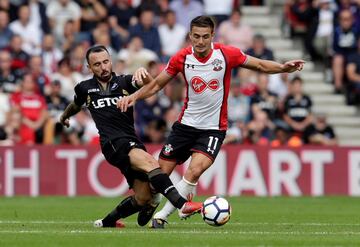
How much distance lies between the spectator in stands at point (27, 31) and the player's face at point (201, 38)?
38.6 ft

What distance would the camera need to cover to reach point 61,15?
25453 millimetres

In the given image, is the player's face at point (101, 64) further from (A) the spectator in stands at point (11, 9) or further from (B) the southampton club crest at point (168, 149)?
(A) the spectator in stands at point (11, 9)

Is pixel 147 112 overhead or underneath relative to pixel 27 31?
underneath

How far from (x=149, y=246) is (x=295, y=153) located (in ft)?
38.0

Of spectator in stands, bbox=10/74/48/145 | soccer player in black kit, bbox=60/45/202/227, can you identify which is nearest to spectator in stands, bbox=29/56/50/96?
spectator in stands, bbox=10/74/48/145

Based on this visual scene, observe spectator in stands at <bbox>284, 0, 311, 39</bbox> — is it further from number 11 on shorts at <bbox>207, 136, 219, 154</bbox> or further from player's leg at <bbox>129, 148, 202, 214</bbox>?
player's leg at <bbox>129, 148, 202, 214</bbox>

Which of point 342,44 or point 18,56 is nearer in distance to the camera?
point 18,56

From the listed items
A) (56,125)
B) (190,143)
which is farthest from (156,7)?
(190,143)

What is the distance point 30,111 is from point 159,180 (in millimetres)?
10346

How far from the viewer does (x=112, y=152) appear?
43.2 ft

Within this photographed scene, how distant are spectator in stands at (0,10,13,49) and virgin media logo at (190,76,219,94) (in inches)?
454

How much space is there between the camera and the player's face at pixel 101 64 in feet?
43.5

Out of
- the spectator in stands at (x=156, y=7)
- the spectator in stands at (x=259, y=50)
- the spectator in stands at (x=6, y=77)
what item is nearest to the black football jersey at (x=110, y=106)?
the spectator in stands at (x=6, y=77)

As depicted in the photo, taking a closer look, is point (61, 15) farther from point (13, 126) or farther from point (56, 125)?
point (13, 126)
